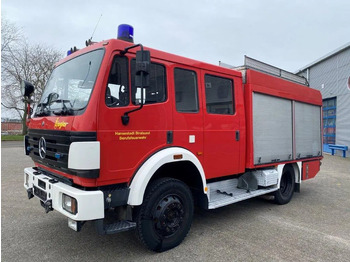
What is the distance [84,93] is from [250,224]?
3.47 metres

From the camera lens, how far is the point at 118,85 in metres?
3.20

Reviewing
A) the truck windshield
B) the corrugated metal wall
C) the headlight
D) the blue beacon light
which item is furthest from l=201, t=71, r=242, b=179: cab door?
the corrugated metal wall

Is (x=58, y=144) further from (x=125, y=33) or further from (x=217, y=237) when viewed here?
(x=217, y=237)

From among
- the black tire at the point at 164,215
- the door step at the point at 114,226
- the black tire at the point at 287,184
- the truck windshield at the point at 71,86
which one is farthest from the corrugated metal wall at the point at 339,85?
the truck windshield at the point at 71,86

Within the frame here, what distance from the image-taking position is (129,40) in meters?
3.53

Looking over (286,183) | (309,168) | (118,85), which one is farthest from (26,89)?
(309,168)

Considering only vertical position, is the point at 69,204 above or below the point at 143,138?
below

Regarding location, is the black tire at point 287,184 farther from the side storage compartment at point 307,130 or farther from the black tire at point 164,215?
the black tire at point 164,215

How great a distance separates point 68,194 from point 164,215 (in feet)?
4.14

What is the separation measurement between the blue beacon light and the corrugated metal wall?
15.6 meters

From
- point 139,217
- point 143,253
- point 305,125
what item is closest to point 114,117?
point 139,217

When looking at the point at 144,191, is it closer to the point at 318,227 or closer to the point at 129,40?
the point at 129,40

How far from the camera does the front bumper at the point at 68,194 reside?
2.85 metres

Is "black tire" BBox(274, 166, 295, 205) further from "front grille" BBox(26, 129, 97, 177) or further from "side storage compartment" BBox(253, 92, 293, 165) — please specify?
"front grille" BBox(26, 129, 97, 177)
